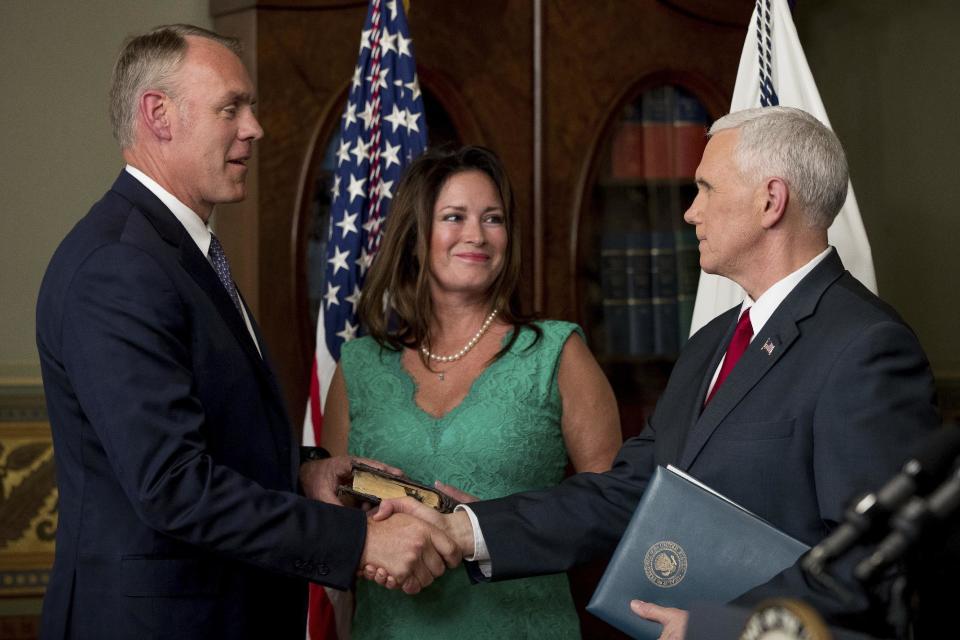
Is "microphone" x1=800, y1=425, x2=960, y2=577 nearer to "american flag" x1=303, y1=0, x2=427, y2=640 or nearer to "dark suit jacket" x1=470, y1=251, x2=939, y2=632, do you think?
"dark suit jacket" x1=470, y1=251, x2=939, y2=632

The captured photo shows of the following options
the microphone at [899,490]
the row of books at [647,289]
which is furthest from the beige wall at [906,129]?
the microphone at [899,490]

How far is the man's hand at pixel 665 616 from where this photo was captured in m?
1.90

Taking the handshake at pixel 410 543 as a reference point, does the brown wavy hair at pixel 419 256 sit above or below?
above

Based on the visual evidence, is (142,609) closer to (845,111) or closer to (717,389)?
(717,389)

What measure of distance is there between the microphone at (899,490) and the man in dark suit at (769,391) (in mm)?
546

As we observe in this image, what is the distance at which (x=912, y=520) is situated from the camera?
3.92 feet

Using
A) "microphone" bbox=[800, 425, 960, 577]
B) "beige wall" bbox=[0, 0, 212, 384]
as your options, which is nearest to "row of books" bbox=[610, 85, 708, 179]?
"beige wall" bbox=[0, 0, 212, 384]

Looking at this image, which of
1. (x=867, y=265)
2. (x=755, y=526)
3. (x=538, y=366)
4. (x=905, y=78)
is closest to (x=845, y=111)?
(x=905, y=78)

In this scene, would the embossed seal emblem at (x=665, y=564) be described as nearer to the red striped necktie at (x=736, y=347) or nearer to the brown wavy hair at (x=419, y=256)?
the red striped necktie at (x=736, y=347)

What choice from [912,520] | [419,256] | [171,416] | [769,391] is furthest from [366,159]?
[912,520]

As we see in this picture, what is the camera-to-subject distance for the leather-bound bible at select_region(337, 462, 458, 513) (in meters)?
2.40

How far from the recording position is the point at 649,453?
244 cm

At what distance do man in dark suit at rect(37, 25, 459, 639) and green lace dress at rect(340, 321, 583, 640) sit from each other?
1.02ft

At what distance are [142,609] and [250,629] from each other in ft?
0.73
